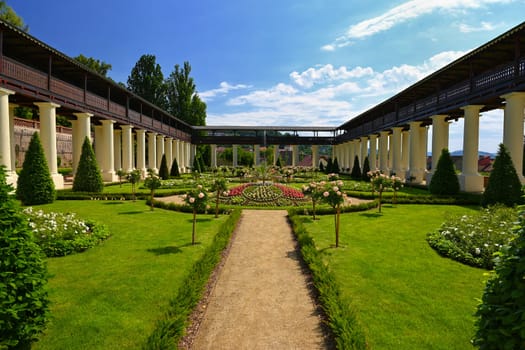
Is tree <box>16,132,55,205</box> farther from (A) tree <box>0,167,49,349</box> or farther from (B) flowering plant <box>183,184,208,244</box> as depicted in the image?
(A) tree <box>0,167,49,349</box>

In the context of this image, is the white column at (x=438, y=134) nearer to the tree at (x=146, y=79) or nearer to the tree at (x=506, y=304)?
the tree at (x=506, y=304)

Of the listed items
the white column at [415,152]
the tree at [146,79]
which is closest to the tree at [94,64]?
the tree at [146,79]

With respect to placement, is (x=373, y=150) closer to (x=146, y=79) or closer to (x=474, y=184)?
(x=474, y=184)

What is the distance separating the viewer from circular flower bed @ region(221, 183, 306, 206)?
1702cm

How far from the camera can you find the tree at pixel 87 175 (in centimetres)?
1841

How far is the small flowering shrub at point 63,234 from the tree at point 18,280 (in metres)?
4.56

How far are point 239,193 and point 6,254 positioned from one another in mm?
15924

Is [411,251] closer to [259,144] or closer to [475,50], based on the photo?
[475,50]

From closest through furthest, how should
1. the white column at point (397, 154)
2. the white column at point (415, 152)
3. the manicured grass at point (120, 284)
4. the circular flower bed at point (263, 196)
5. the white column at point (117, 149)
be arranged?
the manicured grass at point (120, 284) → the circular flower bed at point (263, 196) → the white column at point (415, 152) → the white column at point (397, 154) → the white column at point (117, 149)

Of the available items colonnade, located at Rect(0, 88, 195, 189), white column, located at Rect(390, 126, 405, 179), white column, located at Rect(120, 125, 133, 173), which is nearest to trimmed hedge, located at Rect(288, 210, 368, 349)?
colonnade, located at Rect(0, 88, 195, 189)

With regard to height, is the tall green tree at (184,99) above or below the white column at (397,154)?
above

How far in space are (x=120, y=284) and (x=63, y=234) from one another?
12.9ft

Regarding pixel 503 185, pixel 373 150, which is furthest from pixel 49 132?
pixel 373 150

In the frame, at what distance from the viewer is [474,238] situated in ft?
26.7
